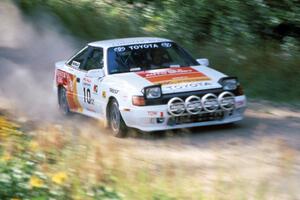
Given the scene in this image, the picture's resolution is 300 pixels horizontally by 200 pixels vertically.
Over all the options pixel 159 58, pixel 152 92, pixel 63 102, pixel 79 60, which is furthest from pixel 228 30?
pixel 152 92

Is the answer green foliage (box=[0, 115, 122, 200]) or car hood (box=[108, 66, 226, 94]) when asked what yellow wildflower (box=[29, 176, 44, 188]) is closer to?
green foliage (box=[0, 115, 122, 200])

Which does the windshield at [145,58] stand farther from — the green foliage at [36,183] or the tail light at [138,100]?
the green foliage at [36,183]

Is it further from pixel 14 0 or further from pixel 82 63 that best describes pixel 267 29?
pixel 14 0

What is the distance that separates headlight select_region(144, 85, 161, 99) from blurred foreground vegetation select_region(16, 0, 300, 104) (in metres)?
4.51

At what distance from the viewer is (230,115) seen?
1067cm

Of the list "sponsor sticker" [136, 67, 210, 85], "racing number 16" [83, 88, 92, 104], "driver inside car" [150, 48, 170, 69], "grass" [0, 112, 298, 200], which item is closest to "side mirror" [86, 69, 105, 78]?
"racing number 16" [83, 88, 92, 104]

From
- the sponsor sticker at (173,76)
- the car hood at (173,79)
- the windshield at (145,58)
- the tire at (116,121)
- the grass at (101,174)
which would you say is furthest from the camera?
the windshield at (145,58)

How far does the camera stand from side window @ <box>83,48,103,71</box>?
11.8m

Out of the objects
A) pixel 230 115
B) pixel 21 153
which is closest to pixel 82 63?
pixel 230 115

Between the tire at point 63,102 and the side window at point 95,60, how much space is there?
1.09m

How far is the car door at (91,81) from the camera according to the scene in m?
11.4

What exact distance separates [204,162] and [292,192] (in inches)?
79.7

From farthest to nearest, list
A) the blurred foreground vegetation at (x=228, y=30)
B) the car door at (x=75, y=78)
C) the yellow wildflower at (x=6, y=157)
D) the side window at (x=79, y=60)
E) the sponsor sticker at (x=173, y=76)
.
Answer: the blurred foreground vegetation at (x=228, y=30), the side window at (x=79, y=60), the car door at (x=75, y=78), the sponsor sticker at (x=173, y=76), the yellow wildflower at (x=6, y=157)

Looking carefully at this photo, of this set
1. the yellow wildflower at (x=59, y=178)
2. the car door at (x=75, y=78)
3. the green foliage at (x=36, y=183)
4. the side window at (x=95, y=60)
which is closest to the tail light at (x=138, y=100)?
the side window at (x=95, y=60)
